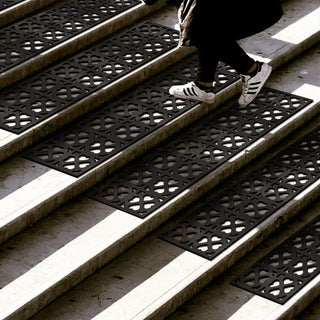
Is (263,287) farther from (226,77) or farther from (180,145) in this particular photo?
(226,77)

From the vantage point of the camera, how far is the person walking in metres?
Result: 6.55

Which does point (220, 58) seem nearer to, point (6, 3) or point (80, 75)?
point (80, 75)

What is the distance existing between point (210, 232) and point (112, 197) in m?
0.61

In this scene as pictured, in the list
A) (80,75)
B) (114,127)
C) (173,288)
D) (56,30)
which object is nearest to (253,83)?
(114,127)

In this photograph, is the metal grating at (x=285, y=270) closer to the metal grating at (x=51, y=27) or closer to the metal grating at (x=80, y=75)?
the metal grating at (x=80, y=75)

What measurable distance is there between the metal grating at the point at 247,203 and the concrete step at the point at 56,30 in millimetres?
1563

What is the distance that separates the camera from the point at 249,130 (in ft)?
22.7

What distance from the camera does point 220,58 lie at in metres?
6.80

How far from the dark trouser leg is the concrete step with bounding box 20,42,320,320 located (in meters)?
1.00

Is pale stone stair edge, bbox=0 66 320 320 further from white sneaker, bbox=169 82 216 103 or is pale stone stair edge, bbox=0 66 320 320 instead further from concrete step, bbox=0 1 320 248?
white sneaker, bbox=169 82 216 103

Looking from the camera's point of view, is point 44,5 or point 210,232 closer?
point 210,232

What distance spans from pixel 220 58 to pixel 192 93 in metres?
0.32

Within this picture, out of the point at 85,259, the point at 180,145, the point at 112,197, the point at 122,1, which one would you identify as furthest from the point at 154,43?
the point at 85,259

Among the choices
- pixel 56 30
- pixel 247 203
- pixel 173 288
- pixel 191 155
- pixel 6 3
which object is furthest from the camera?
pixel 6 3
